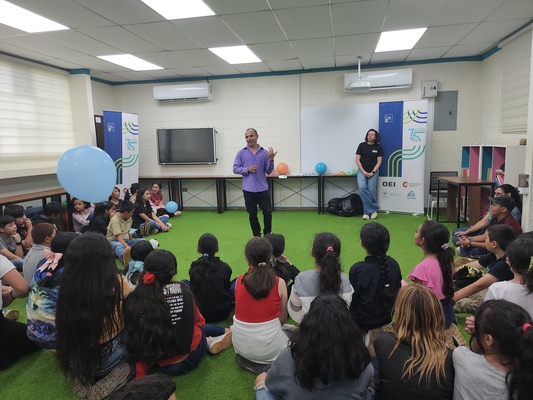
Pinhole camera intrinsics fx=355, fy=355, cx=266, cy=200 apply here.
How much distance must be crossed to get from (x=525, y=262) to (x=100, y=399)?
2279 mm

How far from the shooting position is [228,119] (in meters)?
7.15

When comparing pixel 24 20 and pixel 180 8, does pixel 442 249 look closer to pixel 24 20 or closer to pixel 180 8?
pixel 180 8

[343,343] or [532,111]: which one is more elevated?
[532,111]

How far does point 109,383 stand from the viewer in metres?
1.84

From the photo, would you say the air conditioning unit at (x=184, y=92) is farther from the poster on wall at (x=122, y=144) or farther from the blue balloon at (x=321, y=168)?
the blue balloon at (x=321, y=168)

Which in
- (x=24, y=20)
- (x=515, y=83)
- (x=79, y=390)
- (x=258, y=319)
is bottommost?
(x=79, y=390)

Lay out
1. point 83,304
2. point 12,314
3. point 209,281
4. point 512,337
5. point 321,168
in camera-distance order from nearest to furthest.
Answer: point 512,337
point 83,304
point 209,281
point 12,314
point 321,168

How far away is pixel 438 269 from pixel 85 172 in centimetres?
339

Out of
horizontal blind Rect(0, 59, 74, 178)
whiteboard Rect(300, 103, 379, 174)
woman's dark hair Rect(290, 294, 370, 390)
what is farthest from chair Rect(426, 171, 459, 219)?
horizontal blind Rect(0, 59, 74, 178)

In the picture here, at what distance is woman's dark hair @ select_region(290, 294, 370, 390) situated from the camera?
1.20 metres

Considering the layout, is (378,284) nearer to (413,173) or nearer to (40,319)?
(40,319)

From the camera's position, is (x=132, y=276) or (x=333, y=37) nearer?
(x=132, y=276)

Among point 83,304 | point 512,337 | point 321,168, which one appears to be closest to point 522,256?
point 512,337

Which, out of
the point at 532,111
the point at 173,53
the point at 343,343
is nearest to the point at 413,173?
the point at 532,111
